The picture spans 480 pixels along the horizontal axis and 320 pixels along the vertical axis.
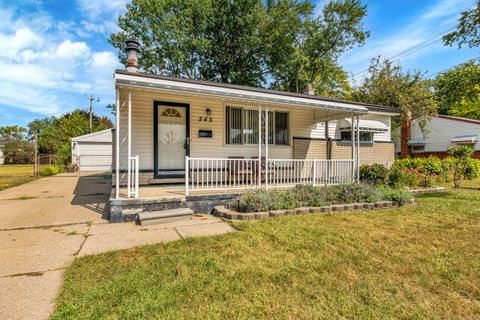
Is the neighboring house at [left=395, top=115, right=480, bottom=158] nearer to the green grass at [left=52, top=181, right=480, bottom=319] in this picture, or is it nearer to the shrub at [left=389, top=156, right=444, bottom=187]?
the shrub at [left=389, top=156, right=444, bottom=187]

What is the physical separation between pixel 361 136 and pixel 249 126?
5181 millimetres

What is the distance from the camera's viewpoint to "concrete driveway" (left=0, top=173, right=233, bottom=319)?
2.40 meters

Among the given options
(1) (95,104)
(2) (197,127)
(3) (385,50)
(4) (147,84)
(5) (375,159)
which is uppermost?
(3) (385,50)

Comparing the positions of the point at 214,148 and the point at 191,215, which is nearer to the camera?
the point at 191,215

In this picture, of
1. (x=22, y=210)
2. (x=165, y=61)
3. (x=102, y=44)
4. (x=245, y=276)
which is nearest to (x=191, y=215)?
(x=245, y=276)

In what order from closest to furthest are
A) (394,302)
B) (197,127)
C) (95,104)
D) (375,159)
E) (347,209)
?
(394,302) → (347,209) → (197,127) → (375,159) → (95,104)

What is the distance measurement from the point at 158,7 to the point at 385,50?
1777 centimetres

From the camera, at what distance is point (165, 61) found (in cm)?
1930

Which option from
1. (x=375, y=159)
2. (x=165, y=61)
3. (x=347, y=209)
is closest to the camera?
(x=347, y=209)

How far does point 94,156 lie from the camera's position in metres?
21.6

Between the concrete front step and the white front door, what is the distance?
104 inches

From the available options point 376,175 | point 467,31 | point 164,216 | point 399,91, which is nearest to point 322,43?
point 399,91

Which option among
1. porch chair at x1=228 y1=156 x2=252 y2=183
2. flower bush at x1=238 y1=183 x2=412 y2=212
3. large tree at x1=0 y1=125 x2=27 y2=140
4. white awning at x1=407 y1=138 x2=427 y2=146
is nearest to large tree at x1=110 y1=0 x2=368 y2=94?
white awning at x1=407 y1=138 x2=427 y2=146

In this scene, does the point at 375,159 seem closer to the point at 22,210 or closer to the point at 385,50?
the point at 22,210
